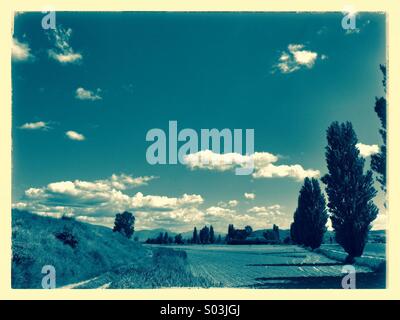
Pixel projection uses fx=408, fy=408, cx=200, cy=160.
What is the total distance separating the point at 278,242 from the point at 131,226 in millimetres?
36577

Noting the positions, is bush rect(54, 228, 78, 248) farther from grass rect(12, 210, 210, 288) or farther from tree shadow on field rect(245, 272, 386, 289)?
tree shadow on field rect(245, 272, 386, 289)

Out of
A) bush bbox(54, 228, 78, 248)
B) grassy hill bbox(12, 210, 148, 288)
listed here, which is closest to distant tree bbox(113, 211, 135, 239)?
grassy hill bbox(12, 210, 148, 288)

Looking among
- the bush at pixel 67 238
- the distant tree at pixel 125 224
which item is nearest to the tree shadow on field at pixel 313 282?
the bush at pixel 67 238

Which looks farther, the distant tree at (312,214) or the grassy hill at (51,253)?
the distant tree at (312,214)

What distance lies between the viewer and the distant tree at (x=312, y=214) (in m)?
53.4

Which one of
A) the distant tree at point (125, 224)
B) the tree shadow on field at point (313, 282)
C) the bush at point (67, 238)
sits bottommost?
the distant tree at point (125, 224)

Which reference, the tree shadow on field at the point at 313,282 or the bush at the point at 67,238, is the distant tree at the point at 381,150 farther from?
the bush at the point at 67,238

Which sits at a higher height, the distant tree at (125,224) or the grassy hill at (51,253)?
the grassy hill at (51,253)

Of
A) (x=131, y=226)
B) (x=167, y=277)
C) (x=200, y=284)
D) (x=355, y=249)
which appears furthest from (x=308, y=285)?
(x=131, y=226)

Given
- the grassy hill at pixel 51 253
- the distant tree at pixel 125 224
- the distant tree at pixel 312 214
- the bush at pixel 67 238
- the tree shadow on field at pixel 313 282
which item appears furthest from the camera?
the distant tree at pixel 125 224

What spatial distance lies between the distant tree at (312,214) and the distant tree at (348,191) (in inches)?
810

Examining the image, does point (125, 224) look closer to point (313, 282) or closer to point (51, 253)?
point (51, 253)

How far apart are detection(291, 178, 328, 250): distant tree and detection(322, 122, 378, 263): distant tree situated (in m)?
20.6

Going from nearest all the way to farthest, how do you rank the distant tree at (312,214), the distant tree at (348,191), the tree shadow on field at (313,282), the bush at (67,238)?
the tree shadow on field at (313,282) < the bush at (67,238) < the distant tree at (348,191) < the distant tree at (312,214)
